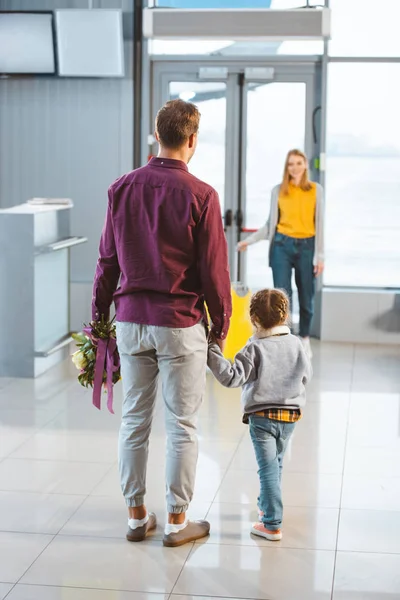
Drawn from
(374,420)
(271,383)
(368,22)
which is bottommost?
(374,420)

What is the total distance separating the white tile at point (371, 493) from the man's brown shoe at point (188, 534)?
2.21 ft

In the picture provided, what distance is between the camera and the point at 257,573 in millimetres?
3207

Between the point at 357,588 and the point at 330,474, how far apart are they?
4.10 ft

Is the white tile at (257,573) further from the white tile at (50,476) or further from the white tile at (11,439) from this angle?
the white tile at (11,439)

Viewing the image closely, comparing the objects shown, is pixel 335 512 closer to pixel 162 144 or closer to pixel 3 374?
pixel 162 144

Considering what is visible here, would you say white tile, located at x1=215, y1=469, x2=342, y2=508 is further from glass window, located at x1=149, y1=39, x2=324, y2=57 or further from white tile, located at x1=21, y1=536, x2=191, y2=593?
glass window, located at x1=149, y1=39, x2=324, y2=57

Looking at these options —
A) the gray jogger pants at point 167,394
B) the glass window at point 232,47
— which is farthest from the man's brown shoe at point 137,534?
the glass window at point 232,47

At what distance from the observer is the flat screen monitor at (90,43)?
786cm

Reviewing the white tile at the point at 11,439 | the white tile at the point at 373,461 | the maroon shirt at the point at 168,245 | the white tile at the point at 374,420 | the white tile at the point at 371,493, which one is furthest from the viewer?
the white tile at the point at 374,420

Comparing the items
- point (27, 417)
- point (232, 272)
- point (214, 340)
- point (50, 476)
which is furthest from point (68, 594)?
point (232, 272)

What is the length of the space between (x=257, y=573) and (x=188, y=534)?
0.36 meters

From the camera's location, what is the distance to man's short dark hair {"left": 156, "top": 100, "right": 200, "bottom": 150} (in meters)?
3.28

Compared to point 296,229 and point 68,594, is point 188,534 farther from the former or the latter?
point 296,229

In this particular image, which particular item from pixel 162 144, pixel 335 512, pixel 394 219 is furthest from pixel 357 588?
pixel 394 219
